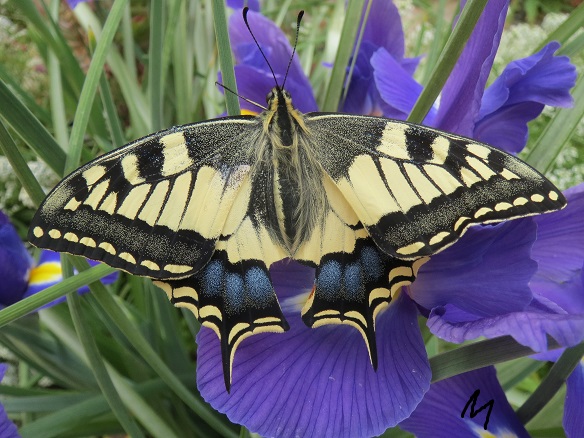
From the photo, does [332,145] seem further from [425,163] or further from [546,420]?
[546,420]

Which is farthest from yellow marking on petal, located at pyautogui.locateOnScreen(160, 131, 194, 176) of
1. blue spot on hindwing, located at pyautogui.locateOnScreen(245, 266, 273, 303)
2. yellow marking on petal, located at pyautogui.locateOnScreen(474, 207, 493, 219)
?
yellow marking on petal, located at pyautogui.locateOnScreen(474, 207, 493, 219)

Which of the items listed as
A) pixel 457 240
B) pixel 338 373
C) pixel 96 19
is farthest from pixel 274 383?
pixel 96 19

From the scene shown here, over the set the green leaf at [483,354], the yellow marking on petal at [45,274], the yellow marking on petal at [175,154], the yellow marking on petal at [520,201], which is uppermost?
the yellow marking on petal at [520,201]

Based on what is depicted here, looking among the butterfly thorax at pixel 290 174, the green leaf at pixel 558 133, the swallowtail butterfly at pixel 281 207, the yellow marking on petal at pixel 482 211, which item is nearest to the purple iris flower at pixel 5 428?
the swallowtail butterfly at pixel 281 207

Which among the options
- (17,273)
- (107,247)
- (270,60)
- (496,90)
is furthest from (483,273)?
(17,273)

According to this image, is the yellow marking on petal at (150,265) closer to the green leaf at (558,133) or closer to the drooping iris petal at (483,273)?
the drooping iris petal at (483,273)

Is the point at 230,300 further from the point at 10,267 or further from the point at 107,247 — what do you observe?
the point at 10,267

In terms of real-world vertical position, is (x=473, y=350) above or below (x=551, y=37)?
below
